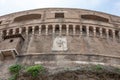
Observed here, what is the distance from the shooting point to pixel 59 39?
18.0m

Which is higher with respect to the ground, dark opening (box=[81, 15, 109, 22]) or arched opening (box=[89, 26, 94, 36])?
dark opening (box=[81, 15, 109, 22])

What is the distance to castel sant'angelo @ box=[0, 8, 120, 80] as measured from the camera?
15.1 metres

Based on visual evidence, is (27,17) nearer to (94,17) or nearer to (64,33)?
(64,33)

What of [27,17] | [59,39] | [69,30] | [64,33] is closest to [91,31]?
[69,30]

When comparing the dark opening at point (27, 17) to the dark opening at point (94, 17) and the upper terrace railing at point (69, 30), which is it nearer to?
the upper terrace railing at point (69, 30)

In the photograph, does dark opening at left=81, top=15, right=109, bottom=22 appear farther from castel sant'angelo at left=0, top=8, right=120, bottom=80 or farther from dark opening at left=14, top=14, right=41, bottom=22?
dark opening at left=14, top=14, right=41, bottom=22

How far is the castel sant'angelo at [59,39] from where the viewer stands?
15086mm

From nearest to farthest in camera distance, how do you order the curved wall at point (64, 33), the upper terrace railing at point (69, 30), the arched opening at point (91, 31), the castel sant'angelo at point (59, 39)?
1. the castel sant'angelo at point (59, 39)
2. the curved wall at point (64, 33)
3. the upper terrace railing at point (69, 30)
4. the arched opening at point (91, 31)

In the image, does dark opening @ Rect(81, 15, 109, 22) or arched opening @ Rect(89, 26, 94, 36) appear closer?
arched opening @ Rect(89, 26, 94, 36)

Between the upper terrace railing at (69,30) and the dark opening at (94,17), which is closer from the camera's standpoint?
the upper terrace railing at (69,30)

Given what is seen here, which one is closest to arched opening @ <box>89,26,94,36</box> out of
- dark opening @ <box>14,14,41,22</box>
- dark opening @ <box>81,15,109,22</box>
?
dark opening @ <box>81,15,109,22</box>

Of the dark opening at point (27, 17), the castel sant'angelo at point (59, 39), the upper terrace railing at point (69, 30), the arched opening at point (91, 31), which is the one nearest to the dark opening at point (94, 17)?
the castel sant'angelo at point (59, 39)

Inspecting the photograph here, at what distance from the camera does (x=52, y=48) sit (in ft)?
56.4

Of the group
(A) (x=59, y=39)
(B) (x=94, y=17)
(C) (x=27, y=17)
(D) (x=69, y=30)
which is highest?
(C) (x=27, y=17)
